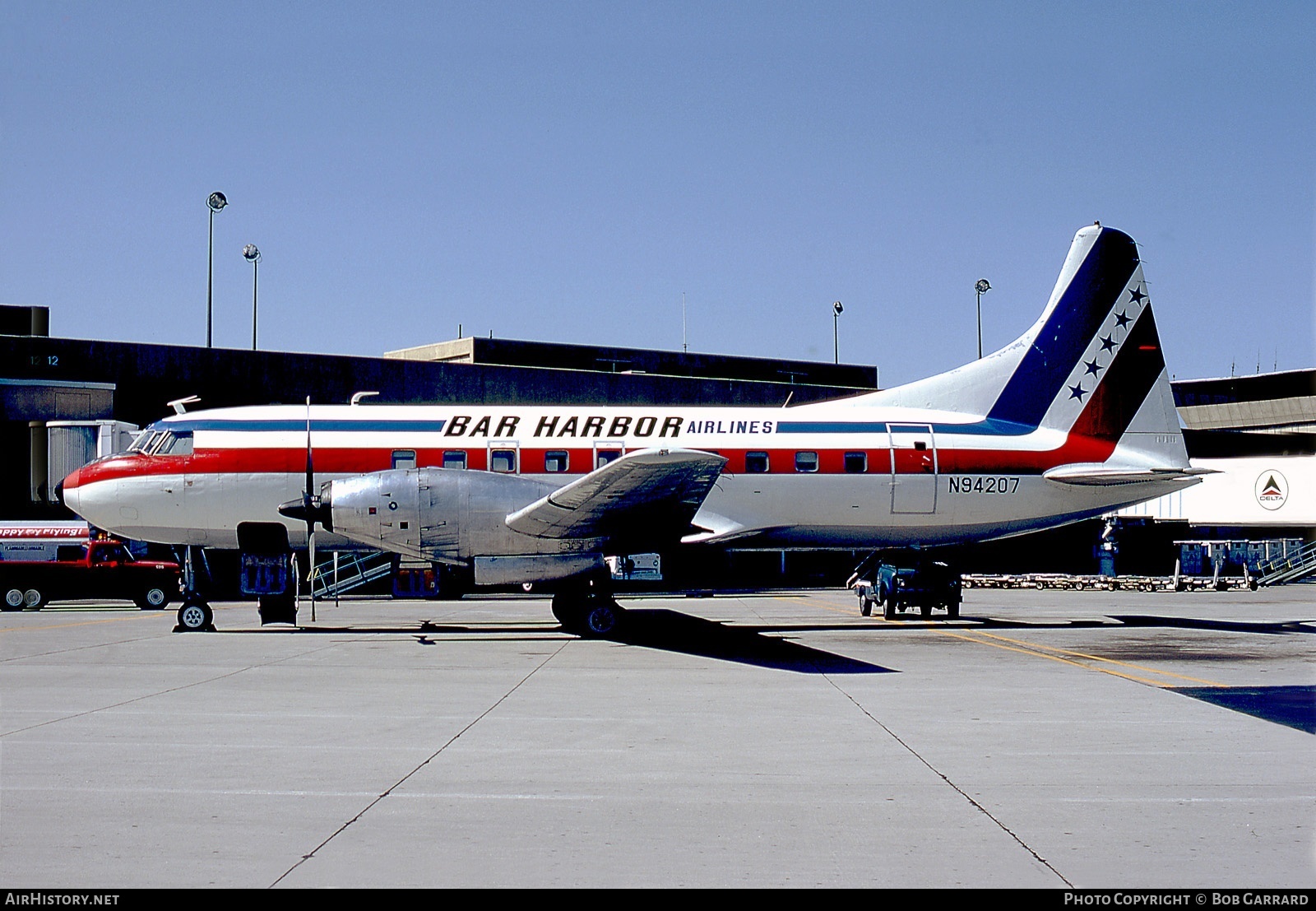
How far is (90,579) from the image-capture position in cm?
3116

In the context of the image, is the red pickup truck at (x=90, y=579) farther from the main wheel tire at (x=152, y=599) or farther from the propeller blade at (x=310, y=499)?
the propeller blade at (x=310, y=499)

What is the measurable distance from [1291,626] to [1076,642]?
7623mm

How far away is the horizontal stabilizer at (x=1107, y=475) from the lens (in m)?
23.9

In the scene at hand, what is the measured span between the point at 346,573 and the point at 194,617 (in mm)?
19525

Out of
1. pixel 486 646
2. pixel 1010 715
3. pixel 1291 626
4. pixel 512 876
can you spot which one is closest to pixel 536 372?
pixel 486 646

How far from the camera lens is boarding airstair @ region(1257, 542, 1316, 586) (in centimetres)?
4691

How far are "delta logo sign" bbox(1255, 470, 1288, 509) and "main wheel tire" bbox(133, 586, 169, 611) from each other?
43.1m

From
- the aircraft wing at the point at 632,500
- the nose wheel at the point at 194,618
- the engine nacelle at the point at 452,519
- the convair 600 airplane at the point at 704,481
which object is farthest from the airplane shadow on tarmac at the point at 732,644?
the nose wheel at the point at 194,618

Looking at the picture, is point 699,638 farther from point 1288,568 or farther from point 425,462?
point 1288,568

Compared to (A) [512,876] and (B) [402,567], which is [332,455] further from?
(A) [512,876]

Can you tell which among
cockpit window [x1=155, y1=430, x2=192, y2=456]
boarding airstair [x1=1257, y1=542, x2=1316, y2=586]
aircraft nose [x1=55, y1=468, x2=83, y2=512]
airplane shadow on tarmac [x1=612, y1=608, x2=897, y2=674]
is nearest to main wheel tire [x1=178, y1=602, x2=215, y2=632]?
cockpit window [x1=155, y1=430, x2=192, y2=456]

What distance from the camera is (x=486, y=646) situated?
19453mm

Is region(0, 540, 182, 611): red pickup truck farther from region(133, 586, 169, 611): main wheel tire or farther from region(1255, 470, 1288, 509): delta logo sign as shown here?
region(1255, 470, 1288, 509): delta logo sign

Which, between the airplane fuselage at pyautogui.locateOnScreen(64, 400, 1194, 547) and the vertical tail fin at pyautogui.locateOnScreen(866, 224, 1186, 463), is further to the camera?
the vertical tail fin at pyautogui.locateOnScreen(866, 224, 1186, 463)
